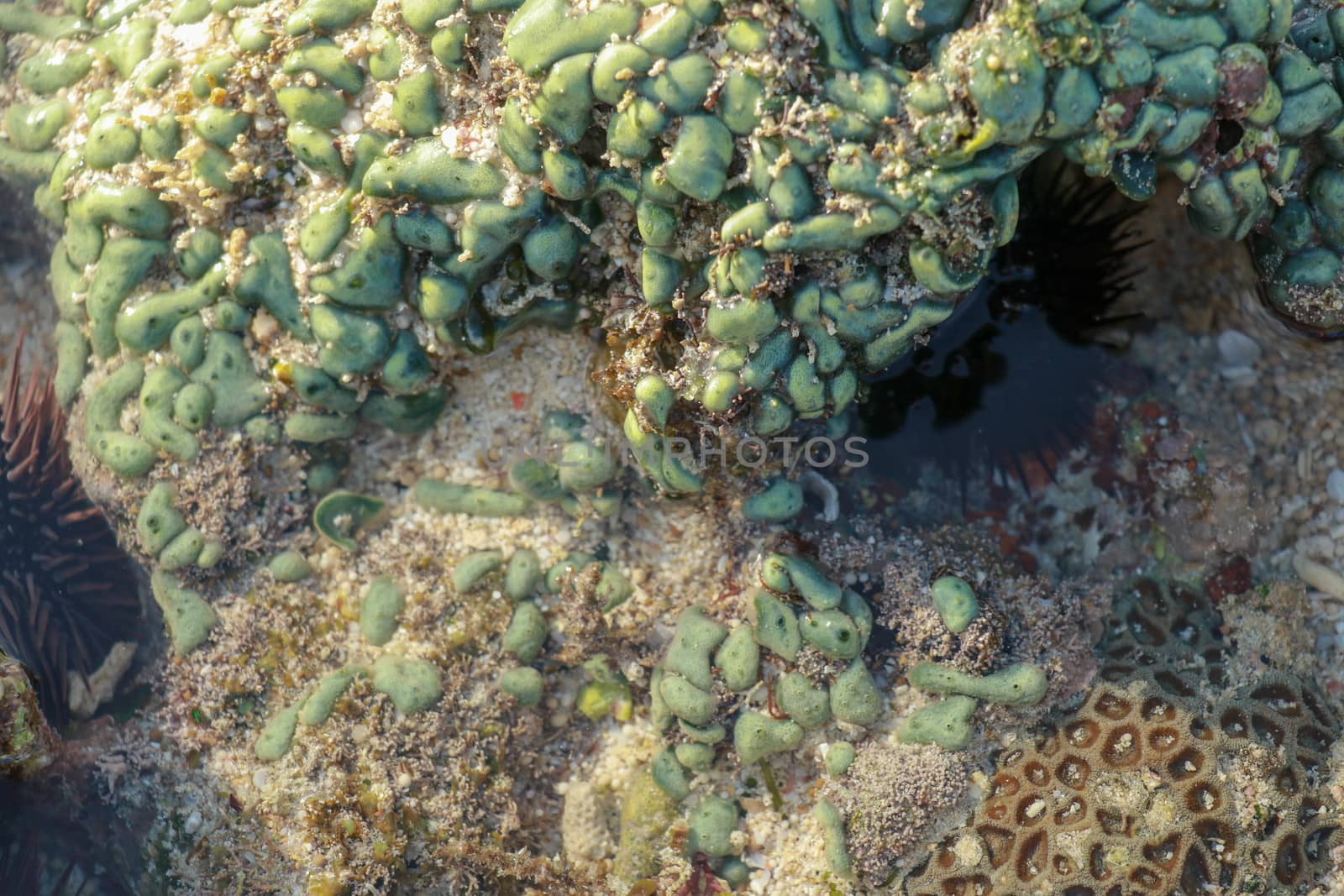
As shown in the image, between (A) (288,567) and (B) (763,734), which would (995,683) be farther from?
(A) (288,567)

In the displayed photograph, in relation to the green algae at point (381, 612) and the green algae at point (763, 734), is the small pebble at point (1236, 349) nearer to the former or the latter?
the green algae at point (763, 734)

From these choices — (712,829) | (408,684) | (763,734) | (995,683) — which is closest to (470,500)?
(408,684)

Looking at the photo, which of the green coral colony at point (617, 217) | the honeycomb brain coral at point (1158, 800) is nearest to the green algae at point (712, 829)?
the green coral colony at point (617, 217)

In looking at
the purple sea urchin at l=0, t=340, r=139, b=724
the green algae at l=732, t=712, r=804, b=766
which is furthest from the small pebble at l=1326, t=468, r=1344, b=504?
the purple sea urchin at l=0, t=340, r=139, b=724

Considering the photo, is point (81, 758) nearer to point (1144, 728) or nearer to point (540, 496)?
point (540, 496)

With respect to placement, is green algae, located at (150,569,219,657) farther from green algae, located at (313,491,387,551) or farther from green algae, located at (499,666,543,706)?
green algae, located at (499,666,543,706)

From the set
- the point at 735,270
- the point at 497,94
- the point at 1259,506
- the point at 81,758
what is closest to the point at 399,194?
the point at 497,94
